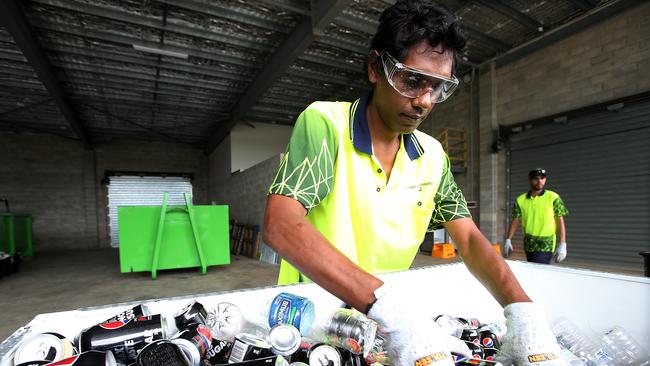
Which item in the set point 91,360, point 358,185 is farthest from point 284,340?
point 358,185

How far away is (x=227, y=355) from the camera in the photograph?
0.88 metres

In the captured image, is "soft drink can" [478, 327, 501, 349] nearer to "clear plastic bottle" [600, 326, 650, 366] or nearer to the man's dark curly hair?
"clear plastic bottle" [600, 326, 650, 366]

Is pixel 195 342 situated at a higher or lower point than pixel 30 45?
lower

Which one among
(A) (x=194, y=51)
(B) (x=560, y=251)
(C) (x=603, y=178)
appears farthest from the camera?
(A) (x=194, y=51)

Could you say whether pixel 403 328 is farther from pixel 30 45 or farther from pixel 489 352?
pixel 30 45

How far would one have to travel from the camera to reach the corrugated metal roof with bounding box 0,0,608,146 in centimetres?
493

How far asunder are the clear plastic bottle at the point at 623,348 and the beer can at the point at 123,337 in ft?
5.07

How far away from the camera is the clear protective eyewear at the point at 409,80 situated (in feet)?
3.20

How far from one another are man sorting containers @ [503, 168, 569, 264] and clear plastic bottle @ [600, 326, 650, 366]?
3234mm

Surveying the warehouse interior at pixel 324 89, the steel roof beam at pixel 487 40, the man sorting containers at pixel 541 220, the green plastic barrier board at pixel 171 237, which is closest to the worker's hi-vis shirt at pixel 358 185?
the man sorting containers at pixel 541 220

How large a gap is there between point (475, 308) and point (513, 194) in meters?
5.94

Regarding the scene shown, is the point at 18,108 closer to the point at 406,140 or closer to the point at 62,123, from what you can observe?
the point at 62,123

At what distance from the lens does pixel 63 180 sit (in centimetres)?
1185

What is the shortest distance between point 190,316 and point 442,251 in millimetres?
7207
